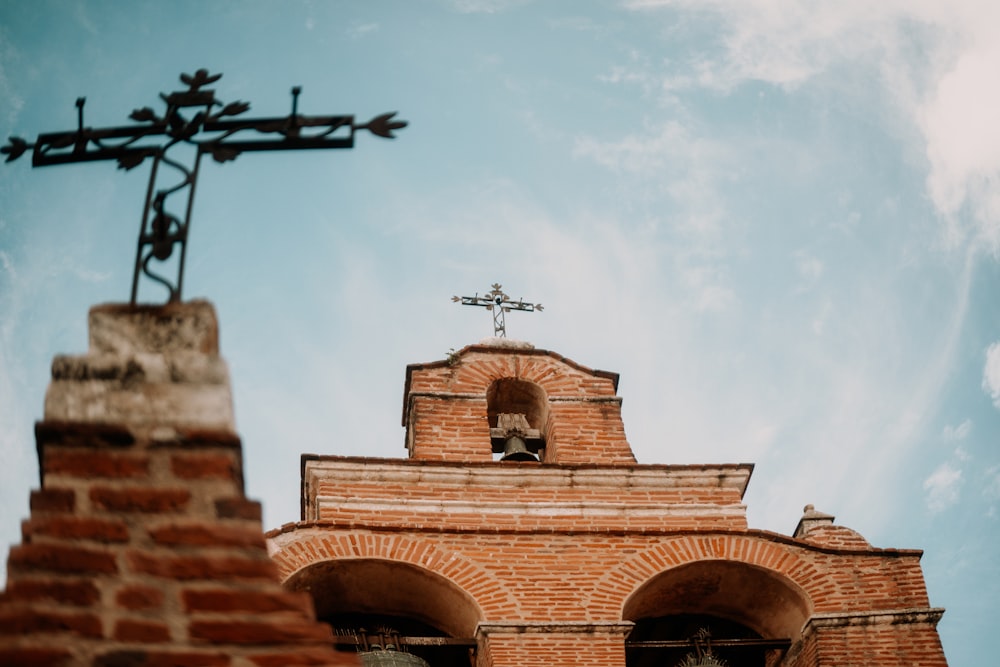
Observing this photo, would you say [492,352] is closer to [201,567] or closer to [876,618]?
[876,618]

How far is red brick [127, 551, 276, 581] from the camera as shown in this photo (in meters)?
3.13

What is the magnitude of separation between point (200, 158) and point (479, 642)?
18.9 feet

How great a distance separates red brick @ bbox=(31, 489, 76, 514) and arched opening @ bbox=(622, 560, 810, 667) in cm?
687

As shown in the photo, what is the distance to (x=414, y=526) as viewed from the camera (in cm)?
976

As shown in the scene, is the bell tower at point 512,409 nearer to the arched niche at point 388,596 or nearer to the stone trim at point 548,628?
the arched niche at point 388,596

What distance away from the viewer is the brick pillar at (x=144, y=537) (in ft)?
9.86

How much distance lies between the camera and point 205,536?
3.23 m

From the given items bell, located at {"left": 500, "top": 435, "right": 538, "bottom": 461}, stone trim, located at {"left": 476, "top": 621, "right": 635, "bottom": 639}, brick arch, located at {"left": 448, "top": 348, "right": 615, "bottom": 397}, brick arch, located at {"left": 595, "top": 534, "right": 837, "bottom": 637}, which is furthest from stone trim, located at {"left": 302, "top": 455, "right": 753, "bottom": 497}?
stone trim, located at {"left": 476, "top": 621, "right": 635, "bottom": 639}

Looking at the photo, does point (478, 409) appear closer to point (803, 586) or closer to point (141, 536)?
point (803, 586)

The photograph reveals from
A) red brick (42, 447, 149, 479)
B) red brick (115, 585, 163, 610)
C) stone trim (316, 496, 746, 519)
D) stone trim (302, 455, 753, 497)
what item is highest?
stone trim (302, 455, 753, 497)

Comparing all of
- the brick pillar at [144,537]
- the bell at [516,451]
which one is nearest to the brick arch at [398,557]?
the bell at [516,451]

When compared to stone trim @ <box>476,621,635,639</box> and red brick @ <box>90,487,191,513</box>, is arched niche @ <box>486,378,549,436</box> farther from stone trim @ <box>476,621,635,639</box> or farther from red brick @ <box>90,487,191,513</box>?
red brick @ <box>90,487,191,513</box>

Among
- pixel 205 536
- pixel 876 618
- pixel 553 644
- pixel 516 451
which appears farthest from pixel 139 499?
pixel 516 451

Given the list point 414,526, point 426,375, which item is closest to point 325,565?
point 414,526
